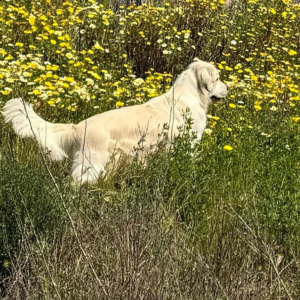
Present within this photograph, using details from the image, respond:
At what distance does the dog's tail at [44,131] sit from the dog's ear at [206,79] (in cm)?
153

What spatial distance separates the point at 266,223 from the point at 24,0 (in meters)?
5.68

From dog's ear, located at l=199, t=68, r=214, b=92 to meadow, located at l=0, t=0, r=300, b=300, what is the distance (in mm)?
399

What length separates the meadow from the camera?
282 cm

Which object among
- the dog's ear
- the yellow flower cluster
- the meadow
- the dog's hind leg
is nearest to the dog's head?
the dog's ear

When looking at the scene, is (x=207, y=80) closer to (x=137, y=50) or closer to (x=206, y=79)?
(x=206, y=79)

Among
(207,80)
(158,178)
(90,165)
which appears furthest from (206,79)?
(158,178)

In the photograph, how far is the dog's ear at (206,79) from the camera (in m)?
5.79

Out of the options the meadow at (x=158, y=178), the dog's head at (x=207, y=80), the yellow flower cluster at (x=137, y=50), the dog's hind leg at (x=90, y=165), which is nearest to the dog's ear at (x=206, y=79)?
the dog's head at (x=207, y=80)

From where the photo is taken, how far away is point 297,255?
3.40 metres

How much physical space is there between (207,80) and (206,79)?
0.02 meters

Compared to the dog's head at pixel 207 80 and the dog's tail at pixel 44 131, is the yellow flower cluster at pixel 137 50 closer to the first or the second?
the dog's head at pixel 207 80

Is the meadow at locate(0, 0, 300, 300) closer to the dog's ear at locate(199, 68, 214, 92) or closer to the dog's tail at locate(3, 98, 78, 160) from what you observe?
the dog's tail at locate(3, 98, 78, 160)

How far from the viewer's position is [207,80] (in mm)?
5820

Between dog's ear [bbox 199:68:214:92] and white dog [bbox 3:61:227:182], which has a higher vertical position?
dog's ear [bbox 199:68:214:92]
